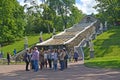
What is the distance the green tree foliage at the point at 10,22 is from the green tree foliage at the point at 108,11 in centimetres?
1695

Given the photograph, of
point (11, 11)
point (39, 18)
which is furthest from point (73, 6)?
point (11, 11)

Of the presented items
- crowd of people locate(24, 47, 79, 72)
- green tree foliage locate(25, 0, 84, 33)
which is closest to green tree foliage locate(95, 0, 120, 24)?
green tree foliage locate(25, 0, 84, 33)

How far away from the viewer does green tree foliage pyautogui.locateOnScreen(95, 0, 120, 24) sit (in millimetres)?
70500

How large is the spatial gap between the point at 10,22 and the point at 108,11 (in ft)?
65.7

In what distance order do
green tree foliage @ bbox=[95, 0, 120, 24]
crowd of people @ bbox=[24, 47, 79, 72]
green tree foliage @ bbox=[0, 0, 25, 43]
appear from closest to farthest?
crowd of people @ bbox=[24, 47, 79, 72], green tree foliage @ bbox=[0, 0, 25, 43], green tree foliage @ bbox=[95, 0, 120, 24]

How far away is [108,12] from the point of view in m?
71.6

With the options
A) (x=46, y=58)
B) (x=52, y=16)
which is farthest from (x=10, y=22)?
(x=46, y=58)

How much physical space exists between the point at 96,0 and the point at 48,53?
165ft

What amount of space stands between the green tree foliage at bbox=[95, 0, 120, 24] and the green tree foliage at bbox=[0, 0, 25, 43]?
1695cm

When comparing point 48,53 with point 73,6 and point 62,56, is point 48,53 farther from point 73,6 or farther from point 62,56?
point 73,6

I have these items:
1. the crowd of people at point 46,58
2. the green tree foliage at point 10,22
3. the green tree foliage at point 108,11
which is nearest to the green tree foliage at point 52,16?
the green tree foliage at point 10,22

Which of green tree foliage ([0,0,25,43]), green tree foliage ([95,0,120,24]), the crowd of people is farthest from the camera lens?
green tree foliage ([95,0,120,24])

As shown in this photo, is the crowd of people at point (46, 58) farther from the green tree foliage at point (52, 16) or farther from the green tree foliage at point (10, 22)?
the green tree foliage at point (52, 16)

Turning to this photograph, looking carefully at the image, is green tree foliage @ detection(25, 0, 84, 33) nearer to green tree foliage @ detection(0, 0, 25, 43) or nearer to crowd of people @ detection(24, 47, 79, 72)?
green tree foliage @ detection(0, 0, 25, 43)
